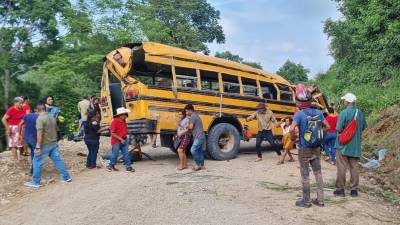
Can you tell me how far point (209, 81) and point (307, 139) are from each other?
515 centimetres

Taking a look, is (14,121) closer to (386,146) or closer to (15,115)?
(15,115)

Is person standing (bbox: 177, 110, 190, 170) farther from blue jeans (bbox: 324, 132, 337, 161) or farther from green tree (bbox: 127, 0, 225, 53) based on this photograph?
green tree (bbox: 127, 0, 225, 53)

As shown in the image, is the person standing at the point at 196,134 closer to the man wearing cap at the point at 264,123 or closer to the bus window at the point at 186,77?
the bus window at the point at 186,77

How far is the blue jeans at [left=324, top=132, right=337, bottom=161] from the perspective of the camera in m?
11.9

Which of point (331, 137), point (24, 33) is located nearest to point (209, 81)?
point (331, 137)

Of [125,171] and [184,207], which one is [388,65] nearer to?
[125,171]

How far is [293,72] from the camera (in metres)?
51.6

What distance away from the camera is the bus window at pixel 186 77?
11734mm

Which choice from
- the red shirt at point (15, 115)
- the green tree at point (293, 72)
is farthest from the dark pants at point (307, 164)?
the green tree at point (293, 72)

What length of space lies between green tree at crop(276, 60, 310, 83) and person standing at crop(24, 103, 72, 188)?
142 feet

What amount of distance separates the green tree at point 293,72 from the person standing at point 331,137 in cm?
3861

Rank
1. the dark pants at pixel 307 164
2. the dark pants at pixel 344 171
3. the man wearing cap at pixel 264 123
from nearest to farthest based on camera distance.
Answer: the dark pants at pixel 307 164, the dark pants at pixel 344 171, the man wearing cap at pixel 264 123

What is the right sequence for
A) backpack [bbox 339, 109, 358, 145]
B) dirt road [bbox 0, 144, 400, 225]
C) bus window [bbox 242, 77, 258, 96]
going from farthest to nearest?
bus window [bbox 242, 77, 258, 96]
backpack [bbox 339, 109, 358, 145]
dirt road [bbox 0, 144, 400, 225]

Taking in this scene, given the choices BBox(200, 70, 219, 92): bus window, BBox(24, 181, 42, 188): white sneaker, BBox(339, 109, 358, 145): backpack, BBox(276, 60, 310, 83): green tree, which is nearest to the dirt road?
BBox(24, 181, 42, 188): white sneaker
